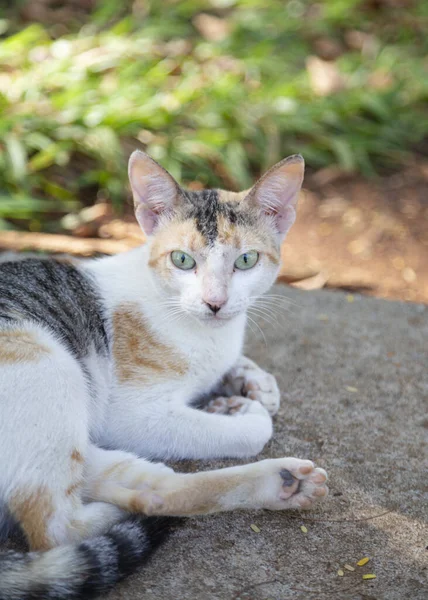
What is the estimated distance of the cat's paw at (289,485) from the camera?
2508 millimetres

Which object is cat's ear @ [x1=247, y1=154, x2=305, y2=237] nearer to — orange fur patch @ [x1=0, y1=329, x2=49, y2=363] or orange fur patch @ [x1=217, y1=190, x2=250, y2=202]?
orange fur patch @ [x1=217, y1=190, x2=250, y2=202]

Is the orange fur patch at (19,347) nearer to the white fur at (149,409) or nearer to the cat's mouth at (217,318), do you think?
the white fur at (149,409)

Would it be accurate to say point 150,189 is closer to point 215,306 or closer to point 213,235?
point 213,235

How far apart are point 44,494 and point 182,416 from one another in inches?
27.9

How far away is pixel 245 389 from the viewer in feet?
10.6

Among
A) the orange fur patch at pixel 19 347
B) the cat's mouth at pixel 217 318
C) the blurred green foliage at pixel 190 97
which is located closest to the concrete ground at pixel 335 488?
the cat's mouth at pixel 217 318

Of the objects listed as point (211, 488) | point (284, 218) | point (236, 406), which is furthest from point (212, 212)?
point (211, 488)

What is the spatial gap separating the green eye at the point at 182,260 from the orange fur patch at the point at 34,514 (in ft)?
3.42

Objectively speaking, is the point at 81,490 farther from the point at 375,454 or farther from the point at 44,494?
the point at 375,454

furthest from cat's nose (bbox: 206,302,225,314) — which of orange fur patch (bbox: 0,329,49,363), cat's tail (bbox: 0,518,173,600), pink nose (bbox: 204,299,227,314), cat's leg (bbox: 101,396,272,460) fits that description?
cat's tail (bbox: 0,518,173,600)

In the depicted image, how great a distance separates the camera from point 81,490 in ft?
8.27

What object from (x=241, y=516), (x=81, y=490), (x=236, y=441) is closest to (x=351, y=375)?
(x=236, y=441)

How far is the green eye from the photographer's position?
2.88 meters

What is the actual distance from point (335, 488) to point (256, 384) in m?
0.62
